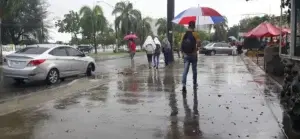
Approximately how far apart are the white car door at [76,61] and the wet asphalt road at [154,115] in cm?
433

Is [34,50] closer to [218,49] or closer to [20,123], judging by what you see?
[20,123]

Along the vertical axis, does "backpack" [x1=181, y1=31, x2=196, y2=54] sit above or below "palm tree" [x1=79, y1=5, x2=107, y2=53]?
below

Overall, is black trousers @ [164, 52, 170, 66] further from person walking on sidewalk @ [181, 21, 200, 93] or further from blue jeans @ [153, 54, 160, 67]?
person walking on sidewalk @ [181, 21, 200, 93]

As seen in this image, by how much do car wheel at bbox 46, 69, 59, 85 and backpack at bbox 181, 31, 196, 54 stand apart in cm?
534

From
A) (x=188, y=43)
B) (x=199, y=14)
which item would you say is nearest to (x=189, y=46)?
(x=188, y=43)

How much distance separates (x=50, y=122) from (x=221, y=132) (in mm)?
2900

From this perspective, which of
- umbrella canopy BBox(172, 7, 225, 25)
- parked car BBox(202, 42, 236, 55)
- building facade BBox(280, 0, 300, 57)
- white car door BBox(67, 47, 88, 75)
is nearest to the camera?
building facade BBox(280, 0, 300, 57)

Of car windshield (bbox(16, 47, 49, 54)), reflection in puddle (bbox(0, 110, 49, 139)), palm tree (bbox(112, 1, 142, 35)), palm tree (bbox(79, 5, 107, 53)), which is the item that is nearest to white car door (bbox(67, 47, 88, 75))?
car windshield (bbox(16, 47, 49, 54))

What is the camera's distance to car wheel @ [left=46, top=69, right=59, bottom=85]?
13672 mm

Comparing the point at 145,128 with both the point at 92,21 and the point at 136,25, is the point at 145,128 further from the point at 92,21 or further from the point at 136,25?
the point at 136,25

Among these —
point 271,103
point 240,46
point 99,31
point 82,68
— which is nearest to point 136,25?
point 99,31

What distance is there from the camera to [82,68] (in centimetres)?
1580

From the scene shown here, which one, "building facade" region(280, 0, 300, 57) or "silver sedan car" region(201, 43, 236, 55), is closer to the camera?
"building facade" region(280, 0, 300, 57)

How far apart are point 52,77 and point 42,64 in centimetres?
71
